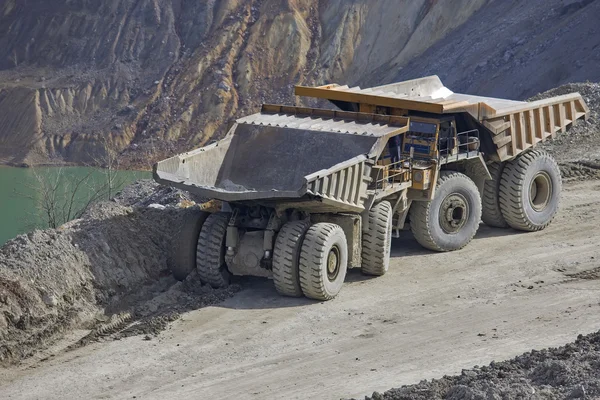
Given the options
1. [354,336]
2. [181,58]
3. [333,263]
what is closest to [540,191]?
[333,263]

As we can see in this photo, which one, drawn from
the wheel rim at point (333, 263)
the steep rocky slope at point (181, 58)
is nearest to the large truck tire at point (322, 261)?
the wheel rim at point (333, 263)

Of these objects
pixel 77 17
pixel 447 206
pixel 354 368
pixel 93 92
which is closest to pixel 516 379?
pixel 354 368

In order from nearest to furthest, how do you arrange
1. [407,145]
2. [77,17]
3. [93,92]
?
[407,145], [93,92], [77,17]

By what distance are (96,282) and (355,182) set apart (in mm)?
4156

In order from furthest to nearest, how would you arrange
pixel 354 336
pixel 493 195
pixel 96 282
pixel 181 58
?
pixel 181 58, pixel 493 195, pixel 96 282, pixel 354 336

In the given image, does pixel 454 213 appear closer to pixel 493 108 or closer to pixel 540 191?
pixel 493 108

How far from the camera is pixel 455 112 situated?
1836cm

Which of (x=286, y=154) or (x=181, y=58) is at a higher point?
(x=181, y=58)

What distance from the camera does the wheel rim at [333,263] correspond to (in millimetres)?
16172

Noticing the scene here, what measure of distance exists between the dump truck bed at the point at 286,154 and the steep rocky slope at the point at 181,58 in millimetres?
23572

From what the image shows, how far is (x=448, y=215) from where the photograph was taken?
18.4 meters

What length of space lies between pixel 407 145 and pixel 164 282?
4658mm

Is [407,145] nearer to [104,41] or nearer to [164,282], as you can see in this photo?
[164,282]

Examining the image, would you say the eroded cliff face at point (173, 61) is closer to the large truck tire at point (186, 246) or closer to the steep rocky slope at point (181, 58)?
the steep rocky slope at point (181, 58)
